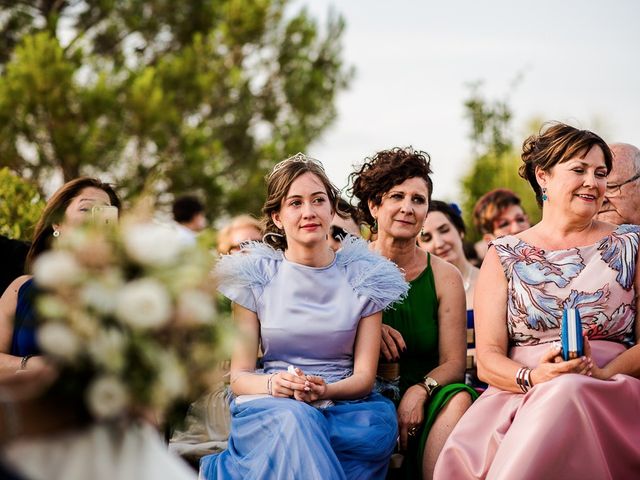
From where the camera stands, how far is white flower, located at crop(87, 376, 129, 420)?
7.02ft

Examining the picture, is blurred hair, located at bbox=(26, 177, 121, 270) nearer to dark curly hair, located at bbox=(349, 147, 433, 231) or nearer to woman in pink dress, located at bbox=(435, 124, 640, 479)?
dark curly hair, located at bbox=(349, 147, 433, 231)

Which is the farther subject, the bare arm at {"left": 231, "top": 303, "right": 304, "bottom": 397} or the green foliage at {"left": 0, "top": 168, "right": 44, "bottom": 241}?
the green foliage at {"left": 0, "top": 168, "right": 44, "bottom": 241}

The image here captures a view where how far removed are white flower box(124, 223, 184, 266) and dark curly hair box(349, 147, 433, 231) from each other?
2615 mm

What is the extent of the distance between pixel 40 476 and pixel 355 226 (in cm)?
397

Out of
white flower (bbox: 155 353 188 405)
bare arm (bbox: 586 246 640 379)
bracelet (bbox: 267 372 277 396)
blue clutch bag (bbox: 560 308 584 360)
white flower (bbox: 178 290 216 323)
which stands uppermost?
white flower (bbox: 178 290 216 323)

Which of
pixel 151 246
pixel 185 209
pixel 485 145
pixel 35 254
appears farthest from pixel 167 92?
pixel 151 246

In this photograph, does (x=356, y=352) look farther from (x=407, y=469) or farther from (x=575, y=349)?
(x=575, y=349)

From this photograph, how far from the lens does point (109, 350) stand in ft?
7.00

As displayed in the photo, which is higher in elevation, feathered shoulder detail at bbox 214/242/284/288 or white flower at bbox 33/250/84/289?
white flower at bbox 33/250/84/289

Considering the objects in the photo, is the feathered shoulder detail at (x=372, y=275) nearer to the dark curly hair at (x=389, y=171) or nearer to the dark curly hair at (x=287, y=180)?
the dark curly hair at (x=287, y=180)

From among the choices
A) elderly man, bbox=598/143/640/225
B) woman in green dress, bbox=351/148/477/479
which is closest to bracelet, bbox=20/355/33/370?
woman in green dress, bbox=351/148/477/479

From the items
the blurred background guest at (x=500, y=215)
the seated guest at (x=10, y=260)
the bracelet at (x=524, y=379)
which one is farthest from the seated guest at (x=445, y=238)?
the seated guest at (x=10, y=260)

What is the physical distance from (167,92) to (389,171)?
1329 centimetres

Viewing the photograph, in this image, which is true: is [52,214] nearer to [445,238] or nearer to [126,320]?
[126,320]
